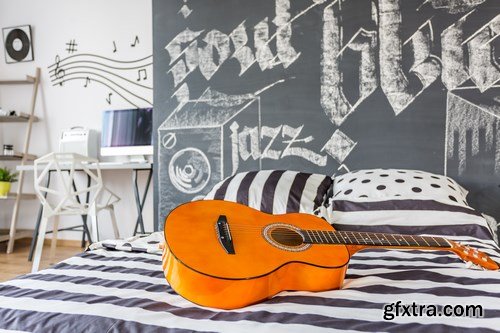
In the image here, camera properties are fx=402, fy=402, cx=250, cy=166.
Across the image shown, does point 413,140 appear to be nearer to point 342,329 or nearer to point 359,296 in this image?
point 359,296

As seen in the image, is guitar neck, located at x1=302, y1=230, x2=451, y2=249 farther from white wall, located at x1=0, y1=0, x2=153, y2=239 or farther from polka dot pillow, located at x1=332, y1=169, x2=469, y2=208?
white wall, located at x1=0, y1=0, x2=153, y2=239

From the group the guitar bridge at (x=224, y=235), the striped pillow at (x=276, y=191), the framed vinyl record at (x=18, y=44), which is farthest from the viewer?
the framed vinyl record at (x=18, y=44)

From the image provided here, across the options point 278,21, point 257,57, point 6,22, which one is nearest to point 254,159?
point 257,57

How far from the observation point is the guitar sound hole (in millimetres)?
986

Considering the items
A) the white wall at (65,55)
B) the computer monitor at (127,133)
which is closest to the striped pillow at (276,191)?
the computer monitor at (127,133)

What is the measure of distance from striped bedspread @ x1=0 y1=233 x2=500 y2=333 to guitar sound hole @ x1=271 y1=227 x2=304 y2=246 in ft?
0.41

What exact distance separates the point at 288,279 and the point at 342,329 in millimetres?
221

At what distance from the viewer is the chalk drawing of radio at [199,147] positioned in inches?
102

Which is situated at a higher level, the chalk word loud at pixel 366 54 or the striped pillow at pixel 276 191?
the chalk word loud at pixel 366 54

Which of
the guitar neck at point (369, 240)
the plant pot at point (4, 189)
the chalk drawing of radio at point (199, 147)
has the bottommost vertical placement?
the plant pot at point (4, 189)

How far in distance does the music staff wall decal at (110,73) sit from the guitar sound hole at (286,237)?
8.65ft

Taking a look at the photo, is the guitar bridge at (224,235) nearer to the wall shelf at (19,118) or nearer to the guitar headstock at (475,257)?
the guitar headstock at (475,257)

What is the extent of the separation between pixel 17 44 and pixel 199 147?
2.40 metres

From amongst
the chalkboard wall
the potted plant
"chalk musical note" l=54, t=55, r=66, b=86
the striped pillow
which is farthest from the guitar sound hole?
"chalk musical note" l=54, t=55, r=66, b=86
